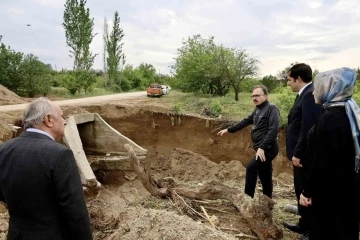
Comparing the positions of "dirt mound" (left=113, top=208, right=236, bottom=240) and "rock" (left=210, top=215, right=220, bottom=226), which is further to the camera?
"rock" (left=210, top=215, right=220, bottom=226)

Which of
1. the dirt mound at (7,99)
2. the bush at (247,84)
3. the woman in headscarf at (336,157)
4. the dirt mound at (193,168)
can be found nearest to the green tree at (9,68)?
the dirt mound at (7,99)

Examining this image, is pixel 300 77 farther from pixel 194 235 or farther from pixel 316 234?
pixel 194 235

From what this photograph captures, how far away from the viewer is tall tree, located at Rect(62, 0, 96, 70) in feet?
80.7

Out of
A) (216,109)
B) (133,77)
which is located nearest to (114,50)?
(133,77)

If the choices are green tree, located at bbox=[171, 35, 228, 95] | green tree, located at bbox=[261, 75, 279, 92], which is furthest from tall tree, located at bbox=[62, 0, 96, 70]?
green tree, located at bbox=[261, 75, 279, 92]

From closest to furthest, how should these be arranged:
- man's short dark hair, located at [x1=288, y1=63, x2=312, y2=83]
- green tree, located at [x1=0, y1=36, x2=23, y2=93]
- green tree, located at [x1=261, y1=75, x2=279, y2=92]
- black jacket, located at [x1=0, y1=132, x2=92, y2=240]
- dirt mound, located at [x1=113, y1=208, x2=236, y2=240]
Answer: black jacket, located at [x1=0, y1=132, x2=92, y2=240]
dirt mound, located at [x1=113, y1=208, x2=236, y2=240]
man's short dark hair, located at [x1=288, y1=63, x2=312, y2=83]
green tree, located at [x1=0, y1=36, x2=23, y2=93]
green tree, located at [x1=261, y1=75, x2=279, y2=92]

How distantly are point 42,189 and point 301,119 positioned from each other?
2.98m

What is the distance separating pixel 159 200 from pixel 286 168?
208 inches

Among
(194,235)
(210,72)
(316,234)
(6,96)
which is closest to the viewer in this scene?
(316,234)

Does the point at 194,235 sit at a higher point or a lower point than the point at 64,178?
lower

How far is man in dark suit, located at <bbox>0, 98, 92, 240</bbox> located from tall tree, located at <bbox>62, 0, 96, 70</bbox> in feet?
80.1

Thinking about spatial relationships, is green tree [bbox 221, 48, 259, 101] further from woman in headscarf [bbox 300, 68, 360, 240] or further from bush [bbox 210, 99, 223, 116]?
woman in headscarf [bbox 300, 68, 360, 240]

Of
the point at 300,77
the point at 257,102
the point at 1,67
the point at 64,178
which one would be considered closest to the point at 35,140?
the point at 64,178

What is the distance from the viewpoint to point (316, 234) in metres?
3.11
